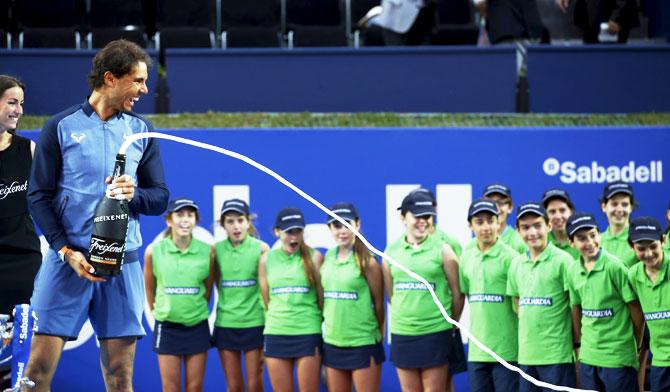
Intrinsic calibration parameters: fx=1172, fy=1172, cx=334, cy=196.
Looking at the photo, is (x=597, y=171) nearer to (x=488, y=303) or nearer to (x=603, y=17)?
(x=488, y=303)

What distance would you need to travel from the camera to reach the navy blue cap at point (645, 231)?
7395 mm

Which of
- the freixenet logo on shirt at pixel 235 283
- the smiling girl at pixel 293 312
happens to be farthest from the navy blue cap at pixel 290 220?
the freixenet logo on shirt at pixel 235 283

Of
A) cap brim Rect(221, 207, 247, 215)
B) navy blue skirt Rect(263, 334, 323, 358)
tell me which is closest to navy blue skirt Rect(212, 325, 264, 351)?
navy blue skirt Rect(263, 334, 323, 358)

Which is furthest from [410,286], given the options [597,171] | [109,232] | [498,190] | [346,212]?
[109,232]

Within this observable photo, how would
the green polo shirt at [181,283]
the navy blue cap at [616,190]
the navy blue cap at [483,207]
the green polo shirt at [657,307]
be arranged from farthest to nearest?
the green polo shirt at [181,283]
the navy blue cap at [616,190]
the navy blue cap at [483,207]
the green polo shirt at [657,307]

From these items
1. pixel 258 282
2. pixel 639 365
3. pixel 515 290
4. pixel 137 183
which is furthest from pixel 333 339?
pixel 137 183

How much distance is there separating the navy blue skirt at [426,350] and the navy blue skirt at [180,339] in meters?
1.59

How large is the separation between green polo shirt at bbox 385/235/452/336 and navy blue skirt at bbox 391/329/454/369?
43mm

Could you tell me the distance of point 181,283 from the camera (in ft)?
29.3

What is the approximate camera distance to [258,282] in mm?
9039

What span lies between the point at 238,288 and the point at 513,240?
2121 mm

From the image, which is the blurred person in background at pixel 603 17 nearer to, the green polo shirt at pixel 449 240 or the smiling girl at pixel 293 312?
the green polo shirt at pixel 449 240

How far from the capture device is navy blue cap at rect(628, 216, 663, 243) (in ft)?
24.3

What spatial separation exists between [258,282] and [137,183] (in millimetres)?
4054
